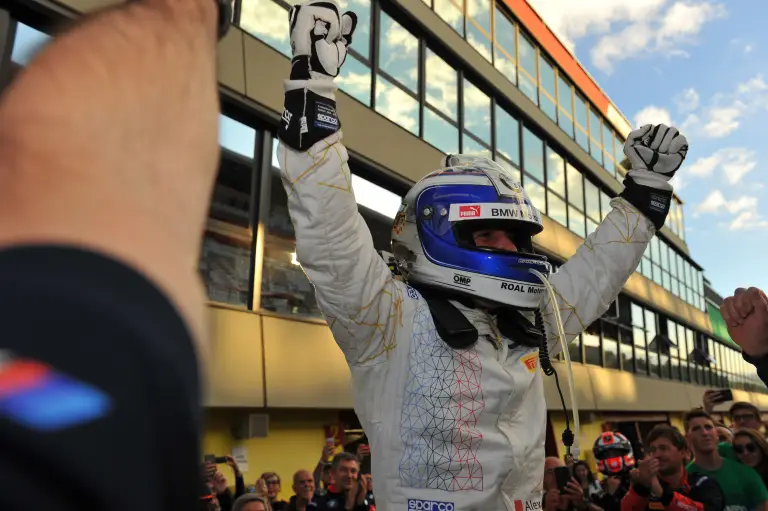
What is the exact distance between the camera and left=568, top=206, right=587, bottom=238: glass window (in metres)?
15.1

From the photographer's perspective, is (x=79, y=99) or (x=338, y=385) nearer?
(x=79, y=99)

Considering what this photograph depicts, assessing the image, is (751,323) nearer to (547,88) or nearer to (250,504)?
(250,504)

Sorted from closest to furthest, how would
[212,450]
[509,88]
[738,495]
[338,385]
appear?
[738,495], [212,450], [338,385], [509,88]

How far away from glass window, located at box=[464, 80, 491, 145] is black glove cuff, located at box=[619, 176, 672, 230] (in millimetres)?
8584

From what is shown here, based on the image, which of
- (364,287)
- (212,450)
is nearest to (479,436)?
(364,287)

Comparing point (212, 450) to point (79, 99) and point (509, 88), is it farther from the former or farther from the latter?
point (509, 88)

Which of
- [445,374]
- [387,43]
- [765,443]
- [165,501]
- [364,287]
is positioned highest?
[387,43]

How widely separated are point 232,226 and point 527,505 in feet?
17.4

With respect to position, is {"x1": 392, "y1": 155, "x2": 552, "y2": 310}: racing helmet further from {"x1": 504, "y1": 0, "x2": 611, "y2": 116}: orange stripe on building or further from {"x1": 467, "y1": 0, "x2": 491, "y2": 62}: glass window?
{"x1": 504, "y1": 0, "x2": 611, "y2": 116}: orange stripe on building

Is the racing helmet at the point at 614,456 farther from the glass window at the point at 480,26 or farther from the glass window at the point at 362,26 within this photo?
the glass window at the point at 480,26

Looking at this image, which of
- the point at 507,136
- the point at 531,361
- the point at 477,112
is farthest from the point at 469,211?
the point at 507,136

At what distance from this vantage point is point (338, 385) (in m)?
7.62

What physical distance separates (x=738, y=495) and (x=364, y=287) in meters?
3.30

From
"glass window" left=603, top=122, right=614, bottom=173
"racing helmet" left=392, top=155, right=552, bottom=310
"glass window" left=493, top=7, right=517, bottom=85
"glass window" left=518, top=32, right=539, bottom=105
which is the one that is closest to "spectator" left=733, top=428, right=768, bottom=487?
"racing helmet" left=392, top=155, right=552, bottom=310
